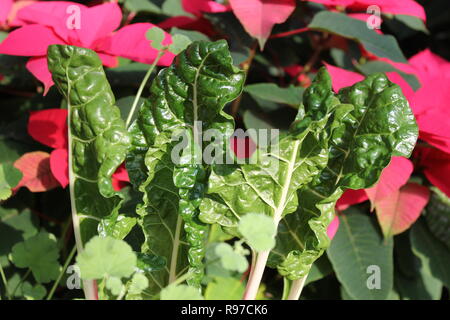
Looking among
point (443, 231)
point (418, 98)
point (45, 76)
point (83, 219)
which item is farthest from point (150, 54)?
point (443, 231)

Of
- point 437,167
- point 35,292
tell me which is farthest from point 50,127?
point 437,167

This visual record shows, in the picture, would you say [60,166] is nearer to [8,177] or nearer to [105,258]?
[8,177]

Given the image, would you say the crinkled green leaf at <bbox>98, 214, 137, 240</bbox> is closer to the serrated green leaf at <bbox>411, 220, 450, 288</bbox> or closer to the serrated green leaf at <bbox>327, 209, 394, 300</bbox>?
the serrated green leaf at <bbox>327, 209, 394, 300</bbox>

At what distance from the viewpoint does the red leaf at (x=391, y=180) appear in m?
0.74

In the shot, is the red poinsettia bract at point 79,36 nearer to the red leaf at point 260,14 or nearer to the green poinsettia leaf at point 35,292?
the red leaf at point 260,14

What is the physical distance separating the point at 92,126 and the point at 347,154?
290mm

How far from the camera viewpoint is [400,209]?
0.81 meters

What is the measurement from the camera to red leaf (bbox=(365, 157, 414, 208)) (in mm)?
738

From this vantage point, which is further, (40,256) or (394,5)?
(394,5)

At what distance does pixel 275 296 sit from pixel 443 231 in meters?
0.28

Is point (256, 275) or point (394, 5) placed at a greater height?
point (394, 5)

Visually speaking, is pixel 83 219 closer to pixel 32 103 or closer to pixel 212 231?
pixel 212 231

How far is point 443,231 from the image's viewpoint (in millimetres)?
843

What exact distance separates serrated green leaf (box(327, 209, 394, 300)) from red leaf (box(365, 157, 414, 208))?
10 centimetres
